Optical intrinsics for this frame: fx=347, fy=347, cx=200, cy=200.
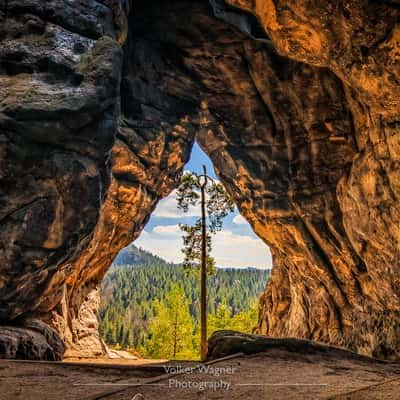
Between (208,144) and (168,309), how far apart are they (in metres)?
16.5

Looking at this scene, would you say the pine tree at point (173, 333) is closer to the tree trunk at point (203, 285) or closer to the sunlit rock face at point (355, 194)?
the tree trunk at point (203, 285)

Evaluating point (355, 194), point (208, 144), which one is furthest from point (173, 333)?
point (355, 194)

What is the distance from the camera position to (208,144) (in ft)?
Result: 59.1

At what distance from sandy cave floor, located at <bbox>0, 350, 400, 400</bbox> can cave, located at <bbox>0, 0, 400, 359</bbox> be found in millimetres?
3133

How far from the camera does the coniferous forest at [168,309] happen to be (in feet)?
89.4

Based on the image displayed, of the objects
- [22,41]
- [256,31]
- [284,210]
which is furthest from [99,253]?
[256,31]

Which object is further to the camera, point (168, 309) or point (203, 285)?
point (168, 309)

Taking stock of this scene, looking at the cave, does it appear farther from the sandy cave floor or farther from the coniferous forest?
the coniferous forest

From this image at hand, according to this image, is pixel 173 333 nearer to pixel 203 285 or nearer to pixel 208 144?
pixel 203 285

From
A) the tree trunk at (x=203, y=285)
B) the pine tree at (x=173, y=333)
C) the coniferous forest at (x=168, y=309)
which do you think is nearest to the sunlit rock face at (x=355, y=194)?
the tree trunk at (x=203, y=285)

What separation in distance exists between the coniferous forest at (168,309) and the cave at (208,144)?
22.7 ft

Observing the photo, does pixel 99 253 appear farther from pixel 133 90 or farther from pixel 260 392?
pixel 260 392

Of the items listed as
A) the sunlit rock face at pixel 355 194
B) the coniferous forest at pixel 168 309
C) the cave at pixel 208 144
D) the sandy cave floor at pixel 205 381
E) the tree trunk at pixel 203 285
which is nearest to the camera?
the sandy cave floor at pixel 205 381

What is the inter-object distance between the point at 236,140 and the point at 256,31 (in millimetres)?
4755
